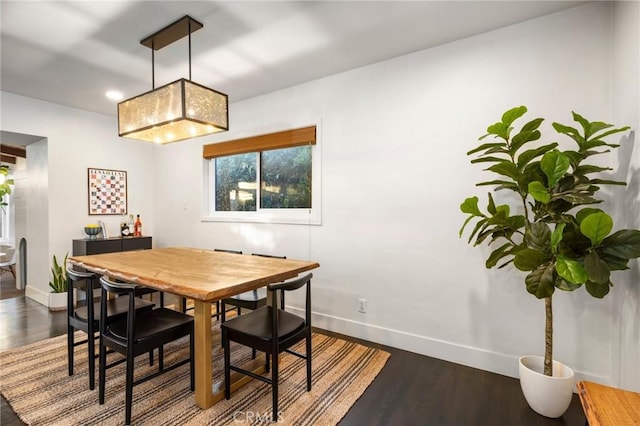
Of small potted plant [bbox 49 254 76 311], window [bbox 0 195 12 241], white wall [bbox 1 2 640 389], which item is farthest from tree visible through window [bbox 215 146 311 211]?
window [bbox 0 195 12 241]

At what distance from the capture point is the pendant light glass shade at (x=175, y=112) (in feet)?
6.95

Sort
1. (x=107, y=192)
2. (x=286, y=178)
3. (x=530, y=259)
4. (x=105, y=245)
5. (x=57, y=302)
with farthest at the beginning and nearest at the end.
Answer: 1. (x=107, y=192)
2. (x=105, y=245)
3. (x=57, y=302)
4. (x=286, y=178)
5. (x=530, y=259)

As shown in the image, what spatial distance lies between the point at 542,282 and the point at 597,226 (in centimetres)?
37

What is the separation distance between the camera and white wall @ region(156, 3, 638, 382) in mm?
2064

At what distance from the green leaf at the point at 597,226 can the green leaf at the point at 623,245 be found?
0.08 meters

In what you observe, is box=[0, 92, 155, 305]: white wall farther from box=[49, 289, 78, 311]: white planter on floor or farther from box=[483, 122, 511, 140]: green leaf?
box=[483, 122, 511, 140]: green leaf

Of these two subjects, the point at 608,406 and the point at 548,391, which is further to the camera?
the point at 548,391

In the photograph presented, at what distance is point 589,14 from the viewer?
2014 mm

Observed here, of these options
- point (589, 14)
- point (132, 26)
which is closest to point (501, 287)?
point (589, 14)

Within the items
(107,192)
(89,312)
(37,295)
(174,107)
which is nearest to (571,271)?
(174,107)

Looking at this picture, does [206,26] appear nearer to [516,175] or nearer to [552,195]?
[516,175]

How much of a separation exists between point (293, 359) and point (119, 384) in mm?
1201

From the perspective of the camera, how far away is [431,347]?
2.55 m

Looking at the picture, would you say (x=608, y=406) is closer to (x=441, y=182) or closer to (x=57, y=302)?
(x=441, y=182)
